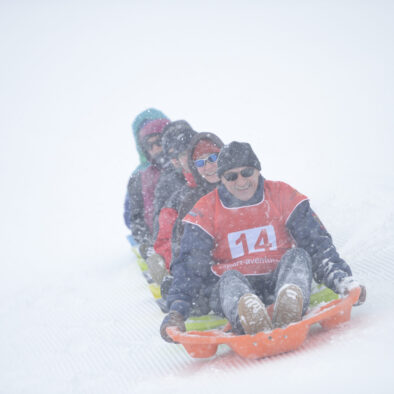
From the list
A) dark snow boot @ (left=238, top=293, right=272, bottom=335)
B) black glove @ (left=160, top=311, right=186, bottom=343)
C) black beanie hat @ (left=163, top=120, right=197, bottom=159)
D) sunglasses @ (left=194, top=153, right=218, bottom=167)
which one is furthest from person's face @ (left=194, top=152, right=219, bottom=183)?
dark snow boot @ (left=238, top=293, right=272, bottom=335)

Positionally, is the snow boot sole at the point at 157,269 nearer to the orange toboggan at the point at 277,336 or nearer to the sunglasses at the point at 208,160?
the sunglasses at the point at 208,160

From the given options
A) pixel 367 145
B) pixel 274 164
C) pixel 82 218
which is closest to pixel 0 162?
pixel 82 218

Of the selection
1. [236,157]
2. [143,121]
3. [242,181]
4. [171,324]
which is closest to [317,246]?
[242,181]

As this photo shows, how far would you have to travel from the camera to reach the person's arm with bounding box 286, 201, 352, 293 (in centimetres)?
217

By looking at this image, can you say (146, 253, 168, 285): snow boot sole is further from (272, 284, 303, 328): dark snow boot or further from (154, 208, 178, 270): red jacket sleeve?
(272, 284, 303, 328): dark snow boot

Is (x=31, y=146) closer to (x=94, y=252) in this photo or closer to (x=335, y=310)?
(x=94, y=252)

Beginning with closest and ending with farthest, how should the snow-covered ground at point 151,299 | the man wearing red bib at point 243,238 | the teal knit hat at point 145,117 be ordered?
1. the snow-covered ground at point 151,299
2. the man wearing red bib at point 243,238
3. the teal knit hat at point 145,117

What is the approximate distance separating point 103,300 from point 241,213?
2.14m

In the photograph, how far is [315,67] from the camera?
2209 centimetres

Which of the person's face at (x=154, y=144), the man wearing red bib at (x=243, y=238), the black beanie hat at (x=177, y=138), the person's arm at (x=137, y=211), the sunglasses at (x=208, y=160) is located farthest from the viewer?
the person's arm at (x=137, y=211)

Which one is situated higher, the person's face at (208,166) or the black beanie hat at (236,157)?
the black beanie hat at (236,157)

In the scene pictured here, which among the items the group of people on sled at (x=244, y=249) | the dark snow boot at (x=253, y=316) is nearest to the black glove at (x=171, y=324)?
the group of people on sled at (x=244, y=249)

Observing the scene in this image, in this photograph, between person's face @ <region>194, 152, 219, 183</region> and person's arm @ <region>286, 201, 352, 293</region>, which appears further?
Result: person's face @ <region>194, 152, 219, 183</region>

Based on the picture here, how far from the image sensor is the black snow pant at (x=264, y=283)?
6.64 feet
